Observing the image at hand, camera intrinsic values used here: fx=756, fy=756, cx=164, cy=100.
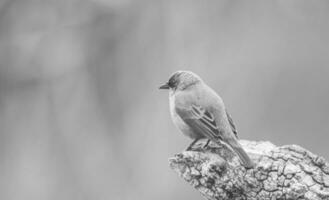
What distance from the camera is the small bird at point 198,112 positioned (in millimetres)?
6578

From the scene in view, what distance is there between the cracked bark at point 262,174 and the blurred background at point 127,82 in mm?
2353

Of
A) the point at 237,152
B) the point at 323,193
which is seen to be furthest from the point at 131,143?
the point at 323,193

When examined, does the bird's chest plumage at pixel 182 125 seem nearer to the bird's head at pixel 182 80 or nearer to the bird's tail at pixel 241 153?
the bird's head at pixel 182 80

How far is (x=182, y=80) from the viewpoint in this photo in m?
7.37

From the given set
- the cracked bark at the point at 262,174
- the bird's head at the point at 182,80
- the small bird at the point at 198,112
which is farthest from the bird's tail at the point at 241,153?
the bird's head at the point at 182,80

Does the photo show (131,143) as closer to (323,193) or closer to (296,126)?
(296,126)

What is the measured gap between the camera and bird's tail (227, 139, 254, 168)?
16.7ft

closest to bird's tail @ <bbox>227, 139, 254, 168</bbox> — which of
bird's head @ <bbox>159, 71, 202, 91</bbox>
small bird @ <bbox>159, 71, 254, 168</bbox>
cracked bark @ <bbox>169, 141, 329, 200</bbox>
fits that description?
cracked bark @ <bbox>169, 141, 329, 200</bbox>

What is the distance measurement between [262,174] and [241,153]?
0.37m

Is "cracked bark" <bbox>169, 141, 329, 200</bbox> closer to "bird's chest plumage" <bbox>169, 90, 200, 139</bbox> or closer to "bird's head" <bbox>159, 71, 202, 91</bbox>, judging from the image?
"bird's chest plumage" <bbox>169, 90, 200, 139</bbox>

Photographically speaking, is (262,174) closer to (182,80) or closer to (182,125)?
(182,125)

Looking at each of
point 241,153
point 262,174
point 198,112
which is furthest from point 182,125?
point 262,174

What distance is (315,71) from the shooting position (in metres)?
7.81

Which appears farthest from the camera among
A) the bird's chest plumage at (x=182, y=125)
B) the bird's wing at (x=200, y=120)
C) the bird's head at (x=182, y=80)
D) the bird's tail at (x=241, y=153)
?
the bird's head at (x=182, y=80)
